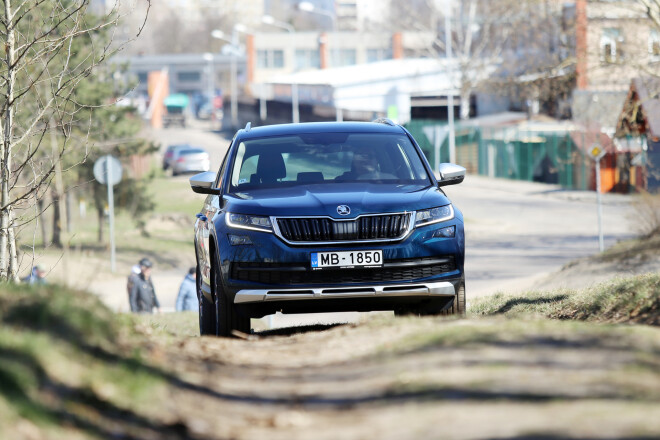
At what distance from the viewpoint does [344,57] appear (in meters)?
128

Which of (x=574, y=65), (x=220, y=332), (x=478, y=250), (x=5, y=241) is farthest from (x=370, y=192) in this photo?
(x=478, y=250)

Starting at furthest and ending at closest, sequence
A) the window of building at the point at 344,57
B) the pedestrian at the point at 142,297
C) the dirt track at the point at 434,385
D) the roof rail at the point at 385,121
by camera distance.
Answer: the window of building at the point at 344,57 < the pedestrian at the point at 142,297 < the roof rail at the point at 385,121 < the dirt track at the point at 434,385

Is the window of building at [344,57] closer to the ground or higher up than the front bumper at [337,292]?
higher up

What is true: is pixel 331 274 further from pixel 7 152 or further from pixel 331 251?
pixel 7 152

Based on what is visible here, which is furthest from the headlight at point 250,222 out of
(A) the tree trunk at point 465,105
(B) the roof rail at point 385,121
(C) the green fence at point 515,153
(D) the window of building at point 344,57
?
(D) the window of building at point 344,57

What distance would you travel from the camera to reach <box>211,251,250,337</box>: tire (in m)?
8.12

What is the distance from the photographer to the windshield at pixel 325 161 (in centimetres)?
Result: 885

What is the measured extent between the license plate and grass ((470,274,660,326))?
100 centimetres

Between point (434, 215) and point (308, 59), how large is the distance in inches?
4665

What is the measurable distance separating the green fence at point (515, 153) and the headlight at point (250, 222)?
3917cm

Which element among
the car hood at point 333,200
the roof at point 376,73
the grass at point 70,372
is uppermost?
the roof at point 376,73

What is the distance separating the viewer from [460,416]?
13.7 feet

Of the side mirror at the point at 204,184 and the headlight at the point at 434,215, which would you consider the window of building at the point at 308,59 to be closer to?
the side mirror at the point at 204,184

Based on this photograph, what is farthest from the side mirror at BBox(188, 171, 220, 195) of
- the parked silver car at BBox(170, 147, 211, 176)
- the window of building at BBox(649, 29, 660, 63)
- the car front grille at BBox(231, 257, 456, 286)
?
the parked silver car at BBox(170, 147, 211, 176)
